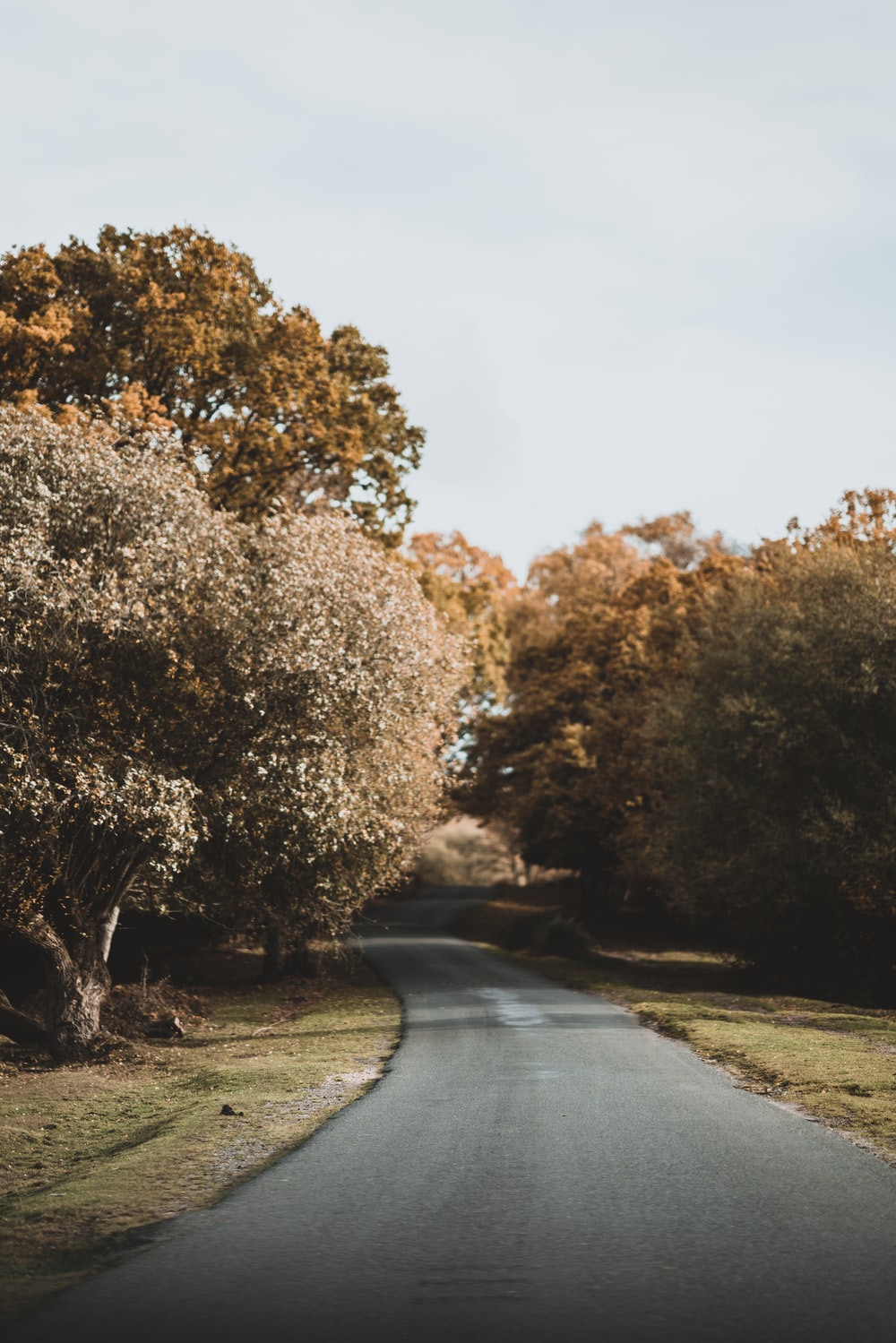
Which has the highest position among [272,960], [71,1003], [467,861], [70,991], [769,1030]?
[467,861]

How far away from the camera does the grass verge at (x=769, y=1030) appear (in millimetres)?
11953

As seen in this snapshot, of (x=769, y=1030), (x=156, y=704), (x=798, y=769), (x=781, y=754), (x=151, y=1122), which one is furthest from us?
(x=798, y=769)

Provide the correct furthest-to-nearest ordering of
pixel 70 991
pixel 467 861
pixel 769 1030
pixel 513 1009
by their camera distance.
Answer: pixel 467 861 → pixel 513 1009 → pixel 769 1030 → pixel 70 991

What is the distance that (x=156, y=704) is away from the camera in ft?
56.9

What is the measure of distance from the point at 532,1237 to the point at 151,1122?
666 centimetres

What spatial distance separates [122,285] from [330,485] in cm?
876

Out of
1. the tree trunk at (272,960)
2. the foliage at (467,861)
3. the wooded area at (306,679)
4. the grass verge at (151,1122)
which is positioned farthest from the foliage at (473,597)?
the foliage at (467,861)

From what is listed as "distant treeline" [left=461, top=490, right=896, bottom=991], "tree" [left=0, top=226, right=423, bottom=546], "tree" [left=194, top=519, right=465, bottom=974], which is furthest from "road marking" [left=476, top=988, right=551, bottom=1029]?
"tree" [left=0, top=226, right=423, bottom=546]

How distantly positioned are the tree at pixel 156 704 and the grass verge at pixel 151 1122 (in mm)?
2389

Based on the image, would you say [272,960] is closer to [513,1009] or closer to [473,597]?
[513,1009]

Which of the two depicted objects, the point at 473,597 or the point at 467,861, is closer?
the point at 473,597

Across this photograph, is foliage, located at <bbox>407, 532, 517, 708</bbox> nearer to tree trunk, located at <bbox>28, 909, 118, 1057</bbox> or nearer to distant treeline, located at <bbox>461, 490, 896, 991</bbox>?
distant treeline, located at <bbox>461, 490, 896, 991</bbox>

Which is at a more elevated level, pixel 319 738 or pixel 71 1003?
pixel 319 738

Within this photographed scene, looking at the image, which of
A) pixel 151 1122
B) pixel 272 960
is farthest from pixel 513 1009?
pixel 272 960
